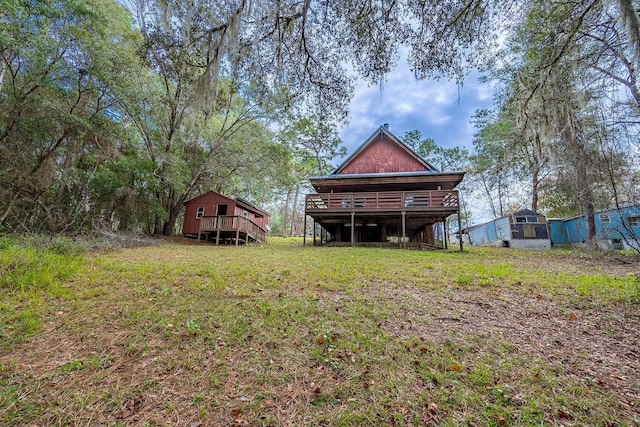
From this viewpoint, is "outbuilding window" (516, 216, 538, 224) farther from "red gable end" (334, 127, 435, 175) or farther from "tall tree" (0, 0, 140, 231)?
"tall tree" (0, 0, 140, 231)

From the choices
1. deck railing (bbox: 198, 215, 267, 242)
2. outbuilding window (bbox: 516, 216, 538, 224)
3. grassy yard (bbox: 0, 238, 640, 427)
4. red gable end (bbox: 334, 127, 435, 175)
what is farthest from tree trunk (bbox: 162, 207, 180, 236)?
outbuilding window (bbox: 516, 216, 538, 224)

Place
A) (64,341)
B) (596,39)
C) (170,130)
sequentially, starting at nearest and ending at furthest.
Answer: (64,341) → (596,39) → (170,130)

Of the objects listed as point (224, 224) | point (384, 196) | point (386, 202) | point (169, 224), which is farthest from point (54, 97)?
point (386, 202)

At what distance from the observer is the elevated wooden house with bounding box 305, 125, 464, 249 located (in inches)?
486

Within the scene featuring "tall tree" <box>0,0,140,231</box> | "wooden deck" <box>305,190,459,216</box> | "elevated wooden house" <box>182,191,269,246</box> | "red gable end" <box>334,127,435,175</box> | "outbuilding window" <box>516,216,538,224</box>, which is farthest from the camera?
"outbuilding window" <box>516,216,538,224</box>

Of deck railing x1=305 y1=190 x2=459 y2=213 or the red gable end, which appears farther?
the red gable end

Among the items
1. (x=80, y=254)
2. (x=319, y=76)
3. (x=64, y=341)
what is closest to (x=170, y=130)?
(x=80, y=254)

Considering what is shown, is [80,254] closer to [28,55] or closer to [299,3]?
[28,55]

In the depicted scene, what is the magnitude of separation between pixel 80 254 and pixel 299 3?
7177mm

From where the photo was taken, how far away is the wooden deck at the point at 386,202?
1197 centimetres

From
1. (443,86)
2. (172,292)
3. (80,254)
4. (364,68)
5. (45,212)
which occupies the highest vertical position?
(364,68)

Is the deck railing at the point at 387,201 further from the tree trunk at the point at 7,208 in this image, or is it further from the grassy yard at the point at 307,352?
the tree trunk at the point at 7,208

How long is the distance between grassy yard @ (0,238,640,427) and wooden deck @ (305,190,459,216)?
24.8 ft

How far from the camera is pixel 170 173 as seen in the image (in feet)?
42.6
